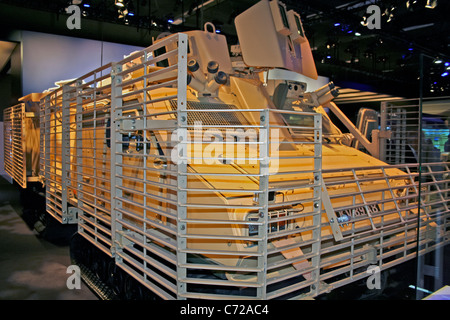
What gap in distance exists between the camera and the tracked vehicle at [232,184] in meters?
3.24

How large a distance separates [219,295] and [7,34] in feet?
32.5

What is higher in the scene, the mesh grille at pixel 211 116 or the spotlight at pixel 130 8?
the spotlight at pixel 130 8

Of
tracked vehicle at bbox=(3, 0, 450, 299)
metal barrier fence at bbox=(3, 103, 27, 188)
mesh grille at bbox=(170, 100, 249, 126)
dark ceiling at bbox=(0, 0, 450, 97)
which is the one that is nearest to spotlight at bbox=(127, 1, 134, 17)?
dark ceiling at bbox=(0, 0, 450, 97)

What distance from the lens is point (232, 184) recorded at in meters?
3.60

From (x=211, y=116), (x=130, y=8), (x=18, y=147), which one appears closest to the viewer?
(x=211, y=116)

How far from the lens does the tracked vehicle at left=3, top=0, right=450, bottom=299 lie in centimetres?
324

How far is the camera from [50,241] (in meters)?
7.57

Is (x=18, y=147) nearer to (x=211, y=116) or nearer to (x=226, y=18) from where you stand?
(x=211, y=116)

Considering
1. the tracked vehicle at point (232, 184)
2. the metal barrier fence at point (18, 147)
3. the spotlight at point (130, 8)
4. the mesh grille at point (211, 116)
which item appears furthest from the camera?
the spotlight at point (130, 8)

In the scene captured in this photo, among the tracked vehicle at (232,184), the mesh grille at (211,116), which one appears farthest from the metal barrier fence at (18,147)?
the mesh grille at (211,116)

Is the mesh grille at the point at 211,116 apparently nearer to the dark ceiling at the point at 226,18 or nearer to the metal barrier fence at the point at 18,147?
the dark ceiling at the point at 226,18

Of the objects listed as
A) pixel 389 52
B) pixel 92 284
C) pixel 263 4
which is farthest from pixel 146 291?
pixel 389 52

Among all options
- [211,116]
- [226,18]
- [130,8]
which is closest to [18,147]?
[130,8]
